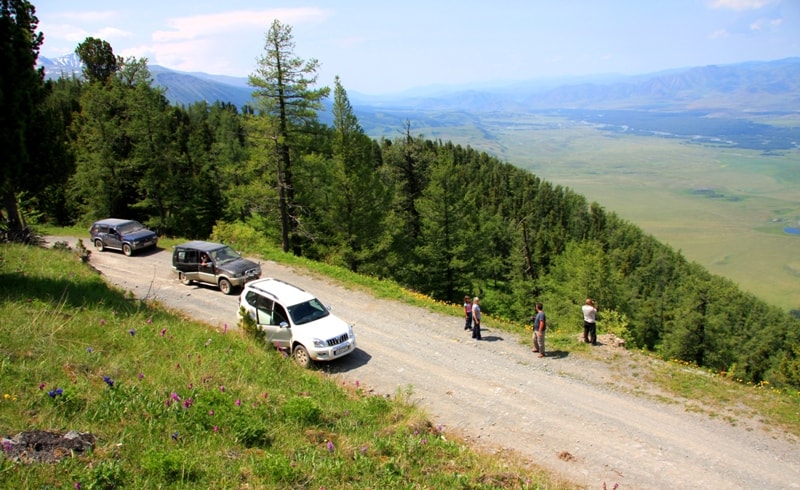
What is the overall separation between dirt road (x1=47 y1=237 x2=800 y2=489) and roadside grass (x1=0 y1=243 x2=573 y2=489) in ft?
4.81

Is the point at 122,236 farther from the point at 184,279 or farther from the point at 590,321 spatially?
the point at 590,321

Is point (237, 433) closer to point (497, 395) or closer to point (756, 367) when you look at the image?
point (497, 395)

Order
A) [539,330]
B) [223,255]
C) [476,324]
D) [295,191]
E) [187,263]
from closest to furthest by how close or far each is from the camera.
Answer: [539,330] < [476,324] < [223,255] < [187,263] < [295,191]

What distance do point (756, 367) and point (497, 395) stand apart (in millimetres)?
64907

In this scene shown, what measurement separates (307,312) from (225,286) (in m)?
7.43

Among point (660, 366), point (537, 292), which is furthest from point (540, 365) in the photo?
point (537, 292)

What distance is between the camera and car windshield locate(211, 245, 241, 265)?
70.3ft

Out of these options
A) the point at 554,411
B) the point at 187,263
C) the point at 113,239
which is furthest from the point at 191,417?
the point at 113,239

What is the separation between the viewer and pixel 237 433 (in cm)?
715

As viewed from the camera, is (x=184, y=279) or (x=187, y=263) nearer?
(x=187, y=263)

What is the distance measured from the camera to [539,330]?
15.8 m

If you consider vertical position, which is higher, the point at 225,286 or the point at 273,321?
the point at 273,321

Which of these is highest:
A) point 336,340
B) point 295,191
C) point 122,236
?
point 295,191

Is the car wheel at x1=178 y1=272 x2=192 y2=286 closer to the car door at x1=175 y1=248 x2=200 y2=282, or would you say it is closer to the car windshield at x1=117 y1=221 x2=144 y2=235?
the car door at x1=175 y1=248 x2=200 y2=282
